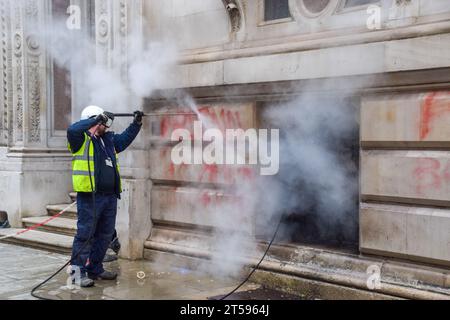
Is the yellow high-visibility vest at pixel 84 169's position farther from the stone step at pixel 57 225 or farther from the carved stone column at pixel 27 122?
the carved stone column at pixel 27 122

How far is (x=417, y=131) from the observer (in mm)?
5207

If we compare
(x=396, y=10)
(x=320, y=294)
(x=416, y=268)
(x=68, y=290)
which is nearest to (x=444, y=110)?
(x=396, y=10)

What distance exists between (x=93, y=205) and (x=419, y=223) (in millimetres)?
3358

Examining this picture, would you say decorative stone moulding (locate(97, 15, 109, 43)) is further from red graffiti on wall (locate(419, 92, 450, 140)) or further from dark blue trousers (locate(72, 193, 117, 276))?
red graffiti on wall (locate(419, 92, 450, 140))

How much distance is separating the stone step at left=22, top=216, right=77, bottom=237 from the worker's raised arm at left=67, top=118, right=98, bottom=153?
9.11 feet

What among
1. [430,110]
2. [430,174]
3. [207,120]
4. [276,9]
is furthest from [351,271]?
[276,9]

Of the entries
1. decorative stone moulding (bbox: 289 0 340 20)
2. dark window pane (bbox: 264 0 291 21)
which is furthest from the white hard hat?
decorative stone moulding (bbox: 289 0 340 20)

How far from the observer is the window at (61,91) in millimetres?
10539

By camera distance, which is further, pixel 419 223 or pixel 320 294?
pixel 320 294

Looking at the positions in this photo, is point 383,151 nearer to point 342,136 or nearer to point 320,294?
point 342,136

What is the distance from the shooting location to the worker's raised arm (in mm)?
6117

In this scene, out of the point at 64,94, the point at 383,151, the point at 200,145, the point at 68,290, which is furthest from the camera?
the point at 64,94

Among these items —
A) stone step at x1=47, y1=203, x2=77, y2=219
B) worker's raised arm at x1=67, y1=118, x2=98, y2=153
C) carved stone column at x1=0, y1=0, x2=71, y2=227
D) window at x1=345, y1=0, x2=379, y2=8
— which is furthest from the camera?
carved stone column at x1=0, y1=0, x2=71, y2=227

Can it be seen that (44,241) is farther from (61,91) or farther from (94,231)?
(61,91)
